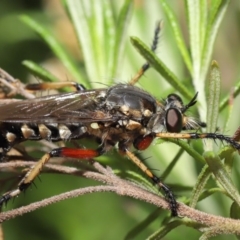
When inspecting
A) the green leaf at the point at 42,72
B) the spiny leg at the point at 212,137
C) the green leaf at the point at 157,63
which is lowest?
the green leaf at the point at 42,72

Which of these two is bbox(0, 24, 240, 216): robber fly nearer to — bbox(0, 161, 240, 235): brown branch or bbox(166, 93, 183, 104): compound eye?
bbox(166, 93, 183, 104): compound eye

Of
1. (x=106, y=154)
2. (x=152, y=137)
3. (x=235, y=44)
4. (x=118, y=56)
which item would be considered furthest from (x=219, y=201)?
(x=235, y=44)

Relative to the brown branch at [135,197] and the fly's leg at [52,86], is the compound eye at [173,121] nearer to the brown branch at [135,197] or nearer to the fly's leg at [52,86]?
the fly's leg at [52,86]

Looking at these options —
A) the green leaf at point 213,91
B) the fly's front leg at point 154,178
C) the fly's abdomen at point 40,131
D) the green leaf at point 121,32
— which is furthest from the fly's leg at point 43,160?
the green leaf at point 213,91

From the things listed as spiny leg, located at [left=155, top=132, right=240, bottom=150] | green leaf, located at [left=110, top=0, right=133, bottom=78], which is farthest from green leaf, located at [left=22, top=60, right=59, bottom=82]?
spiny leg, located at [left=155, top=132, right=240, bottom=150]

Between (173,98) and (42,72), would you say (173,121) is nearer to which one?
(173,98)

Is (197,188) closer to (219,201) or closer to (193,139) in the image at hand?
(193,139)
